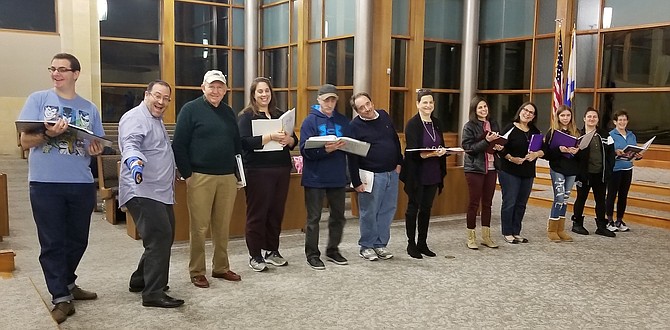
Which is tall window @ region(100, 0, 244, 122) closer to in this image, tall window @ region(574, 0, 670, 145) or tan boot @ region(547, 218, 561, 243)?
tall window @ region(574, 0, 670, 145)

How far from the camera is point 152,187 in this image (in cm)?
341

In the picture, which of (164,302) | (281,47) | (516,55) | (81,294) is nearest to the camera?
(164,302)

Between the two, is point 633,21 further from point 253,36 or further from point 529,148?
point 253,36

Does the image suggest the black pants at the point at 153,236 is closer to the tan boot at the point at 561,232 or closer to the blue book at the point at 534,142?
the blue book at the point at 534,142

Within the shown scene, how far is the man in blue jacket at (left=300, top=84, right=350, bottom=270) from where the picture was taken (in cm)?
444

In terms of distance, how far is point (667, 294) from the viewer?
4062 mm

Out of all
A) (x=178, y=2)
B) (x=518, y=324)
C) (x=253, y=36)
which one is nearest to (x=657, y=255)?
(x=518, y=324)

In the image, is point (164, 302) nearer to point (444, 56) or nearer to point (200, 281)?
point (200, 281)

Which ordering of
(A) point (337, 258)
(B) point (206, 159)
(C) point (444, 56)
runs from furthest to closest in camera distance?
(C) point (444, 56)
(A) point (337, 258)
(B) point (206, 159)

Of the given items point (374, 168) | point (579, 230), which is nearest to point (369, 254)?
point (374, 168)

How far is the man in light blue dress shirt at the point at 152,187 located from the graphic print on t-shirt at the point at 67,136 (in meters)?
0.22

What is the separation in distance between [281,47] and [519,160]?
8.72 metres

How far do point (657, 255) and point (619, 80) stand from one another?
5100 mm

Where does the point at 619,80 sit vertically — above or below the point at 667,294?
above
